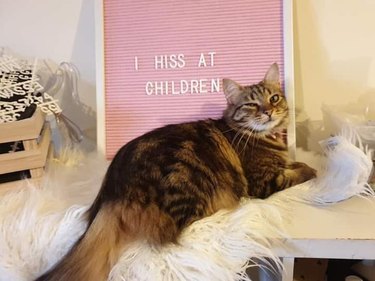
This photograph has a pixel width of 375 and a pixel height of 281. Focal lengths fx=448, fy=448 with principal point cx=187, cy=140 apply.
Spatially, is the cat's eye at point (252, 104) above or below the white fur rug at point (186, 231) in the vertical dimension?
above

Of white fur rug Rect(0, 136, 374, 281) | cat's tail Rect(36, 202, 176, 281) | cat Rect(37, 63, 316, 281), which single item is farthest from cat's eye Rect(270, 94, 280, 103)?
cat's tail Rect(36, 202, 176, 281)

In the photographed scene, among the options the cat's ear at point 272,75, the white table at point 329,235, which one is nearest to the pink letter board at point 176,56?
the cat's ear at point 272,75

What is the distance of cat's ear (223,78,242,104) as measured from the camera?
2.81 ft

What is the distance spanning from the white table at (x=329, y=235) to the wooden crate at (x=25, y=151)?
461mm

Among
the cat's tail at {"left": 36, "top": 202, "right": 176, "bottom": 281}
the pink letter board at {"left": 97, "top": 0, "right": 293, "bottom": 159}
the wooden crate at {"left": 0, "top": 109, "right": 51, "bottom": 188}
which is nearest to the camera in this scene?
the cat's tail at {"left": 36, "top": 202, "right": 176, "bottom": 281}

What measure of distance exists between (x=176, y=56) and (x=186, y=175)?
310mm

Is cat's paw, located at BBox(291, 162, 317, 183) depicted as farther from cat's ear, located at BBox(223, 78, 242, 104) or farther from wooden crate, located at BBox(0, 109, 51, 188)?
wooden crate, located at BBox(0, 109, 51, 188)

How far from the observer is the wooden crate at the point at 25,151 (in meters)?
0.80

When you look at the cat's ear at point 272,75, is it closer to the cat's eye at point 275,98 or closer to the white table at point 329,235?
the cat's eye at point 275,98

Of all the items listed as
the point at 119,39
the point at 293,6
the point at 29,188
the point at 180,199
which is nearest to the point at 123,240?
the point at 180,199

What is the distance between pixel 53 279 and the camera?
63 cm

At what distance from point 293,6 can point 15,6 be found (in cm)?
61

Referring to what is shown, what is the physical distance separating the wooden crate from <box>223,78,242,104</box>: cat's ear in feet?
1.18

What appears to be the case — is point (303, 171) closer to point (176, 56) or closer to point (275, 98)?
point (275, 98)
